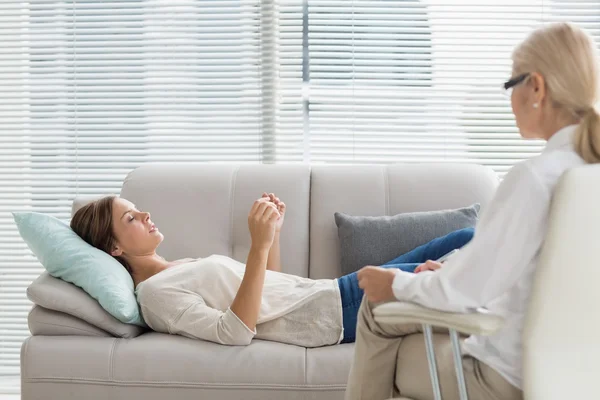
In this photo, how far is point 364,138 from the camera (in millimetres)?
3432

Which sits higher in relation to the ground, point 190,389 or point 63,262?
point 63,262

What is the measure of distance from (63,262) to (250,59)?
1.44m

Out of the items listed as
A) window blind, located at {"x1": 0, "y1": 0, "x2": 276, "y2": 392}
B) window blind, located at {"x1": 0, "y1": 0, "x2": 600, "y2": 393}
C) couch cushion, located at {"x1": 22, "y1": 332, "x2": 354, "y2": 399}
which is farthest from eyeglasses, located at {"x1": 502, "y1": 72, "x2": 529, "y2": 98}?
window blind, located at {"x1": 0, "y1": 0, "x2": 276, "y2": 392}

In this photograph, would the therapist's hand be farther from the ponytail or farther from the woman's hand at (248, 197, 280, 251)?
the woman's hand at (248, 197, 280, 251)

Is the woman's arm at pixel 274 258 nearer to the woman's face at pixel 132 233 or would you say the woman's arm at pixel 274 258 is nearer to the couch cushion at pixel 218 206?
the couch cushion at pixel 218 206

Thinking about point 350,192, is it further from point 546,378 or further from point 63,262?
point 546,378

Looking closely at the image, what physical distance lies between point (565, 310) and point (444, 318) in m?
0.22

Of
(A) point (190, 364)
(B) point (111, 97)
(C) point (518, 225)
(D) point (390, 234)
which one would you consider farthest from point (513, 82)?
(B) point (111, 97)

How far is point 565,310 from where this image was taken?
1.36m

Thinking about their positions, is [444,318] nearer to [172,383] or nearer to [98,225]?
[172,383]

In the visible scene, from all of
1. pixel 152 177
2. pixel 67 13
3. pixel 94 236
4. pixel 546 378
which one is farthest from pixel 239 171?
pixel 546 378

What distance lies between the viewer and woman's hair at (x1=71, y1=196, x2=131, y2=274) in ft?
8.61

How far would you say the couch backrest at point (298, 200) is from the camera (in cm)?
282

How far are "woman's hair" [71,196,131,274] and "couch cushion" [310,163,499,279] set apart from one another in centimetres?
73
